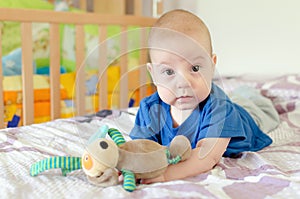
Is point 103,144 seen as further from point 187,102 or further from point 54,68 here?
point 54,68

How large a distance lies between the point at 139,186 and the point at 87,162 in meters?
0.11

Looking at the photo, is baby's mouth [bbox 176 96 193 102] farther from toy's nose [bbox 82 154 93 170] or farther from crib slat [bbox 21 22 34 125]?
crib slat [bbox 21 22 34 125]

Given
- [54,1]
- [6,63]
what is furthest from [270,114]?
[54,1]

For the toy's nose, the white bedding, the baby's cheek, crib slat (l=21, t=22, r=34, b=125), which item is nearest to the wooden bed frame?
crib slat (l=21, t=22, r=34, b=125)

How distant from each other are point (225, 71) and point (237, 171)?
1.24m

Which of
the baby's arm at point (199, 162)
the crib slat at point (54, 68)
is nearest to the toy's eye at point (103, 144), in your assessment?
the baby's arm at point (199, 162)

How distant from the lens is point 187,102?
2.85 ft

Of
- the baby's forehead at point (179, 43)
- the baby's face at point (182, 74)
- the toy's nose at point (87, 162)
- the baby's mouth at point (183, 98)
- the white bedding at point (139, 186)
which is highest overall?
the baby's forehead at point (179, 43)

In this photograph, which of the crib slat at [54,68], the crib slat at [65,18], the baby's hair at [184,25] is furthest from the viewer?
the crib slat at [54,68]

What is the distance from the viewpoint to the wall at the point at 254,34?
1825mm

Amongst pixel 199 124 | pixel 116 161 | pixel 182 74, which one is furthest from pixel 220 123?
pixel 116 161

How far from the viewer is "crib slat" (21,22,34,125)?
149cm

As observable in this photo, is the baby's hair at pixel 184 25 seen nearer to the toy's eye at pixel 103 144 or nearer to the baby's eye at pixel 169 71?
the baby's eye at pixel 169 71

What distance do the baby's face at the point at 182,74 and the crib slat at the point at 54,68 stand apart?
0.82 m
